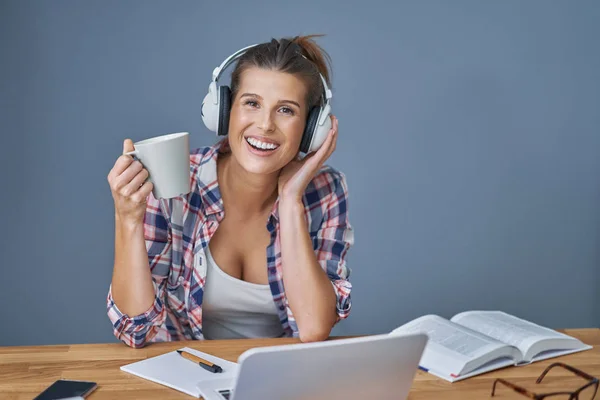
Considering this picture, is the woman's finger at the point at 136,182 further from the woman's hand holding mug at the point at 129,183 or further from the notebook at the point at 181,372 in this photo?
the notebook at the point at 181,372

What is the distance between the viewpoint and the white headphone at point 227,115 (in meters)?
1.64

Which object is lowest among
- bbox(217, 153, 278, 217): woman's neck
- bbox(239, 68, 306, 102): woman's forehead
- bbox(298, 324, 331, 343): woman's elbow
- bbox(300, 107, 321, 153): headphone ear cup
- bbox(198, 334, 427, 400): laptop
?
bbox(298, 324, 331, 343): woman's elbow

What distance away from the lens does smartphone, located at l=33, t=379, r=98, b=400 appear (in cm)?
116

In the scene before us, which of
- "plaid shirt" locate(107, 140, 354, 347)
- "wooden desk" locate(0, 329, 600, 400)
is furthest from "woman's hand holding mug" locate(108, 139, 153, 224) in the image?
"wooden desk" locate(0, 329, 600, 400)

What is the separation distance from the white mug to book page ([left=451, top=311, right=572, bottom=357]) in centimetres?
65

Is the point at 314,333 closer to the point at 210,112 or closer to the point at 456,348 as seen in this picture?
the point at 456,348

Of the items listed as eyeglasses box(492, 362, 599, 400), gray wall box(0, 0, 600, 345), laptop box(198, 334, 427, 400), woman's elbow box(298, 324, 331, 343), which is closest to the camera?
laptop box(198, 334, 427, 400)

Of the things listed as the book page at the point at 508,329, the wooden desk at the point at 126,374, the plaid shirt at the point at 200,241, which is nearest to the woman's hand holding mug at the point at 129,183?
the plaid shirt at the point at 200,241

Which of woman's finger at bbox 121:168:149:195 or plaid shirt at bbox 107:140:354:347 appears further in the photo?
plaid shirt at bbox 107:140:354:347

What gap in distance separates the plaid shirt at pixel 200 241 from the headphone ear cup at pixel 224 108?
4.9 inches

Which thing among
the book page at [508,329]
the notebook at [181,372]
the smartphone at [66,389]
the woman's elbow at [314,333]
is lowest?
the woman's elbow at [314,333]

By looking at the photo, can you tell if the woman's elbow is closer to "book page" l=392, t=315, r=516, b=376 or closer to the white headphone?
"book page" l=392, t=315, r=516, b=376

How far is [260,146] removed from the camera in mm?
1647

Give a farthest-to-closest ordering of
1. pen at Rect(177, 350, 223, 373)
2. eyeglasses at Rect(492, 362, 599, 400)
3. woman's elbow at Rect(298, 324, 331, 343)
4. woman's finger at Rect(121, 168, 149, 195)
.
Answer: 1. woman's elbow at Rect(298, 324, 331, 343)
2. woman's finger at Rect(121, 168, 149, 195)
3. pen at Rect(177, 350, 223, 373)
4. eyeglasses at Rect(492, 362, 599, 400)
